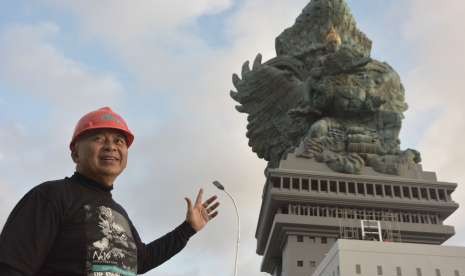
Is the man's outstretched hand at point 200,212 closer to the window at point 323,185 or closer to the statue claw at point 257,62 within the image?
the window at point 323,185

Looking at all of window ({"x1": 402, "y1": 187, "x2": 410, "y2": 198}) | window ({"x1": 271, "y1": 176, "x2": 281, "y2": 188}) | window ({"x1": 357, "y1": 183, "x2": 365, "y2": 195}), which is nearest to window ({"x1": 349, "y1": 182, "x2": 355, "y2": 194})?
window ({"x1": 357, "y1": 183, "x2": 365, "y2": 195})

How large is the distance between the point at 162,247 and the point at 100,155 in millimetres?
1094

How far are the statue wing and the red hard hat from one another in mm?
67124

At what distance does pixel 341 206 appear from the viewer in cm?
5953

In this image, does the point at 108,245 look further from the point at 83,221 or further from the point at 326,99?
the point at 326,99

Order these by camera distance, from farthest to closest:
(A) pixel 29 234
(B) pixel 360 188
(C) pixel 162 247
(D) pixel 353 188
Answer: (B) pixel 360 188
(D) pixel 353 188
(C) pixel 162 247
(A) pixel 29 234

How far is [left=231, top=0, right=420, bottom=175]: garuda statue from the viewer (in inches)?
2474

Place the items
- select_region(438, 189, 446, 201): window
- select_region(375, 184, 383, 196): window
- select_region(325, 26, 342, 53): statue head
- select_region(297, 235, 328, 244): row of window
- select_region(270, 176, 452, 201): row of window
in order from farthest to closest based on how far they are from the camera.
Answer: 1. select_region(325, 26, 342, 53): statue head
2. select_region(438, 189, 446, 201): window
3. select_region(375, 184, 383, 196): window
4. select_region(270, 176, 452, 201): row of window
5. select_region(297, 235, 328, 244): row of window

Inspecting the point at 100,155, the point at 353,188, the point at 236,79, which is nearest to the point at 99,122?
the point at 100,155

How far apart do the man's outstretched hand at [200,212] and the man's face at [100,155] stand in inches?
39.7

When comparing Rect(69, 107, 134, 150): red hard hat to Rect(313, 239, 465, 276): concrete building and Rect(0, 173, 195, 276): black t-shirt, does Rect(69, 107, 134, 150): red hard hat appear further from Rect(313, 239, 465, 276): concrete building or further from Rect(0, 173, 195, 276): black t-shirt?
Rect(313, 239, 465, 276): concrete building

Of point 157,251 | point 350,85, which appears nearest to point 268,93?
point 350,85

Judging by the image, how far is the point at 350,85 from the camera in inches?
2530

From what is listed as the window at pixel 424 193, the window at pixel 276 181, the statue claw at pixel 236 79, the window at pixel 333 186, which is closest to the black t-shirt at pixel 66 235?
the window at pixel 276 181
